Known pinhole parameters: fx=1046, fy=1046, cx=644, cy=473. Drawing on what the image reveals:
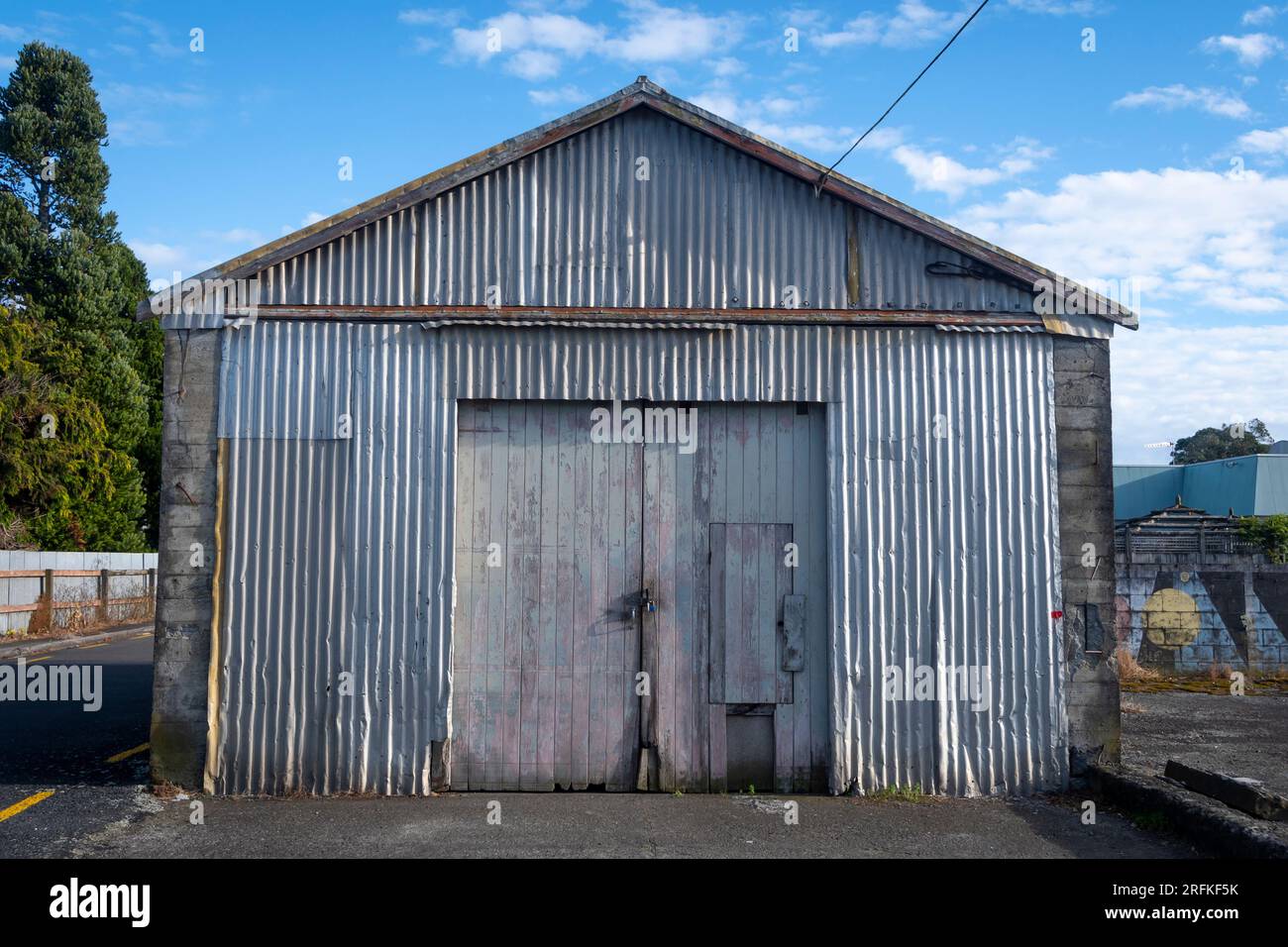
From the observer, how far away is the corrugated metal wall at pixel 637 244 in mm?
8234

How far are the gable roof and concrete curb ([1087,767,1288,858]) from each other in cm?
349

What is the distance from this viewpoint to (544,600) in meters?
8.19

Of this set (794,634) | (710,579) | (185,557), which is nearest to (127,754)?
(185,557)

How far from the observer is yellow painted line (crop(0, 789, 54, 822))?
7.05 metres

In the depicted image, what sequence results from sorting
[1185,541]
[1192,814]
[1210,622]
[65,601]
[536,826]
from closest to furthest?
[1192,814] < [536,826] < [1210,622] < [1185,541] < [65,601]

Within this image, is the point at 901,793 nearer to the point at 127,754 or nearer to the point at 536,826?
the point at 536,826

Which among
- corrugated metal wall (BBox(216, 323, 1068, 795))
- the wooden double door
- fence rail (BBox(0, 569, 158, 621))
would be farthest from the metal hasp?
fence rail (BBox(0, 569, 158, 621))

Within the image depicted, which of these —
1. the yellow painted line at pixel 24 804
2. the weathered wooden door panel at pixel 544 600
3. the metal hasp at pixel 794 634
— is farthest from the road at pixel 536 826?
the metal hasp at pixel 794 634

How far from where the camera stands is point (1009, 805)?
775 centimetres

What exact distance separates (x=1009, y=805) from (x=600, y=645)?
3273 millimetres

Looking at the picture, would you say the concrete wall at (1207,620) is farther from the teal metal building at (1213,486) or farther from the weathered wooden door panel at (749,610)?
the teal metal building at (1213,486)

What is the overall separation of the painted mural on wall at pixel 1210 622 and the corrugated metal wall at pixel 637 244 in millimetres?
8877

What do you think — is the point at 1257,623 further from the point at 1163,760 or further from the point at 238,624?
the point at 238,624

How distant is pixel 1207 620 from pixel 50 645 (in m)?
19.9
